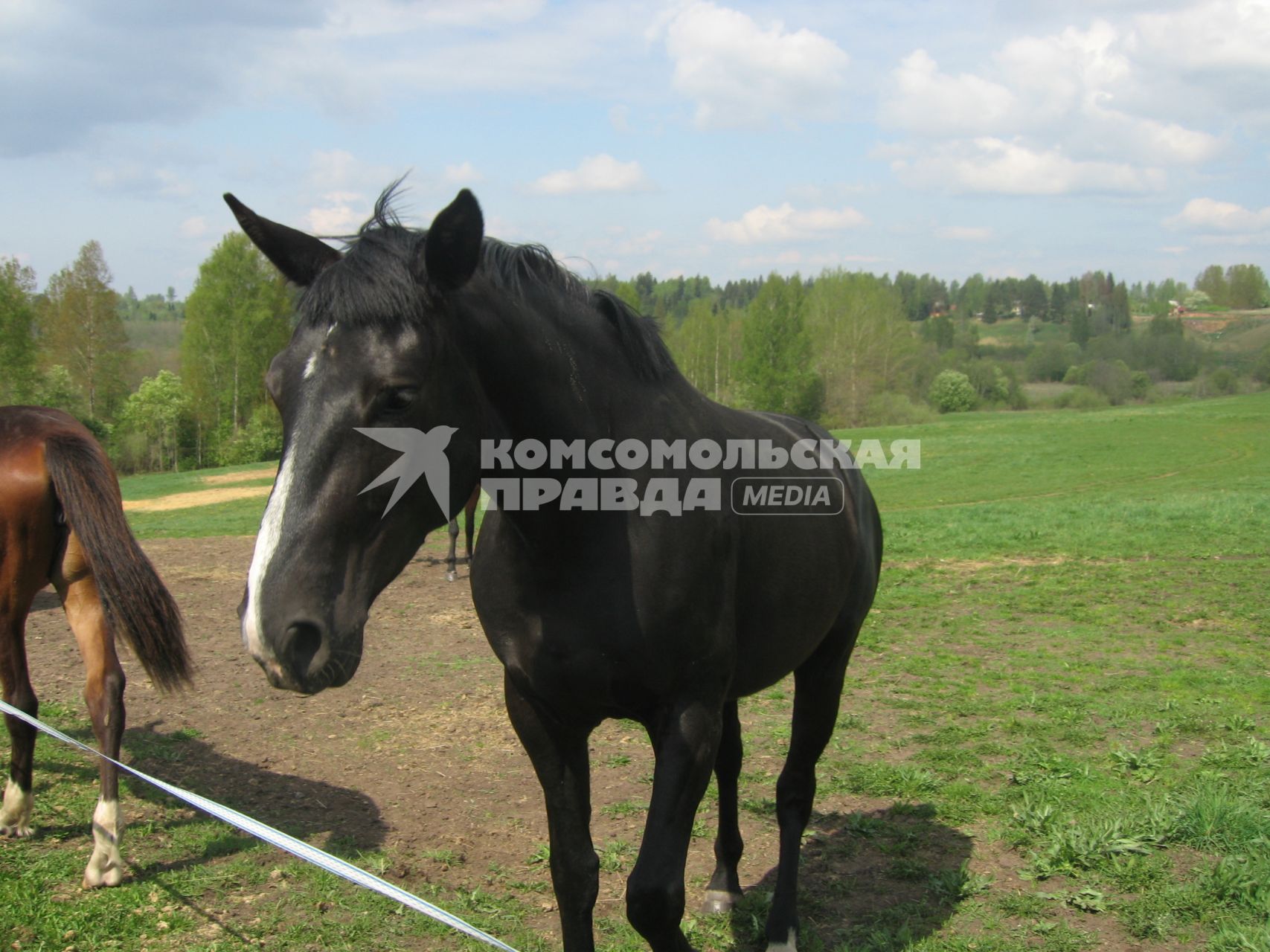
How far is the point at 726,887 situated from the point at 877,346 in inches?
2286

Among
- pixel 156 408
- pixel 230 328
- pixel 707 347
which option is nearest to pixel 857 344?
pixel 707 347

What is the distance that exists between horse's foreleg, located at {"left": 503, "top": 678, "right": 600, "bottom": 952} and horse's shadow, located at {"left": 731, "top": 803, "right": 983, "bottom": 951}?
115 cm

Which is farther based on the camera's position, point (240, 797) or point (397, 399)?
point (240, 797)

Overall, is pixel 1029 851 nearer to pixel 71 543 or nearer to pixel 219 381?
pixel 71 543

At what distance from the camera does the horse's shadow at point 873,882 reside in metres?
3.66

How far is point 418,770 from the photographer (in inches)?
212

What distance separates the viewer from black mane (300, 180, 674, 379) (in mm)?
2014

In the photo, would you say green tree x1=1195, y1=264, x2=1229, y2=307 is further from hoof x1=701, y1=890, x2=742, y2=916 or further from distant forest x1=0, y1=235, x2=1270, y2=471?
hoof x1=701, y1=890, x2=742, y2=916

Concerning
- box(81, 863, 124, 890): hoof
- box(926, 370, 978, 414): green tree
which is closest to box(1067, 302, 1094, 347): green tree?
box(926, 370, 978, 414): green tree

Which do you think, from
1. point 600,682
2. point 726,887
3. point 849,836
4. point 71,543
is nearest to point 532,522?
point 600,682

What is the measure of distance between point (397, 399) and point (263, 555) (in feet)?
1.41

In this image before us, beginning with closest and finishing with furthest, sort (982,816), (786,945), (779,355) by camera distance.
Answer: (786,945) → (982,816) → (779,355)

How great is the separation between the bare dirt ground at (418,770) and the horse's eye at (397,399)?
2.54 m

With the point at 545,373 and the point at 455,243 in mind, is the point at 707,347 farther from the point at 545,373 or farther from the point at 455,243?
the point at 455,243
